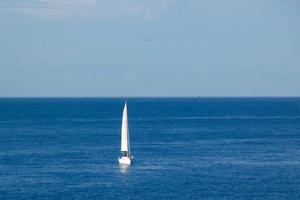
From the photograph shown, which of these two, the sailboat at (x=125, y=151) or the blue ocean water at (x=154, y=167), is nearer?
the blue ocean water at (x=154, y=167)

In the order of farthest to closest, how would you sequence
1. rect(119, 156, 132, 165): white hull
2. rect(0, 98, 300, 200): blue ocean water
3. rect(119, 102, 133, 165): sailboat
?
rect(119, 102, 133, 165): sailboat → rect(119, 156, 132, 165): white hull → rect(0, 98, 300, 200): blue ocean water

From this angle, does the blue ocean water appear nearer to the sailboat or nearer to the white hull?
the white hull

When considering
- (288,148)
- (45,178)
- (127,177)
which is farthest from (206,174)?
(288,148)

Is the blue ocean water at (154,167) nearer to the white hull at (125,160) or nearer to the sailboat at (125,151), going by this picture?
Result: the white hull at (125,160)

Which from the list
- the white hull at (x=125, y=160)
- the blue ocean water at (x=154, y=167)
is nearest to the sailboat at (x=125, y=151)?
the white hull at (x=125, y=160)

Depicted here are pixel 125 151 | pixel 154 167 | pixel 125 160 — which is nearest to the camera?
pixel 154 167

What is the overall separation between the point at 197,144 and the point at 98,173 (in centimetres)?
4640

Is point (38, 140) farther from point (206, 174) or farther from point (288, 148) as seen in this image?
point (206, 174)

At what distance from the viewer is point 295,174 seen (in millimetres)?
102312

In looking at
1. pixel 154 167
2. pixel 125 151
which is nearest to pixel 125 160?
pixel 125 151

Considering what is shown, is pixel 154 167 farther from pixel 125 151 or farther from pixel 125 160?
pixel 125 151

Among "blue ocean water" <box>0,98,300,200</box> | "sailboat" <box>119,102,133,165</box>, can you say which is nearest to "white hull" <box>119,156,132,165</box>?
"sailboat" <box>119,102,133,165</box>

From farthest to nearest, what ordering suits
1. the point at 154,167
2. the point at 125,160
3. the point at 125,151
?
the point at 125,151 < the point at 125,160 < the point at 154,167

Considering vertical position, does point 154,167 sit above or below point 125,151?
below
